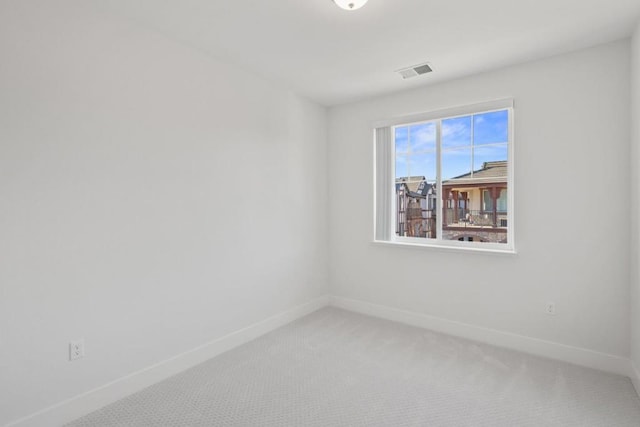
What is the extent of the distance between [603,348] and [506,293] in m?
0.74

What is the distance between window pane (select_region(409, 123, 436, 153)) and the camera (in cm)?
349

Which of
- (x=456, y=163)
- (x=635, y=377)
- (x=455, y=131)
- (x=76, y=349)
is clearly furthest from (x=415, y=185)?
(x=76, y=349)

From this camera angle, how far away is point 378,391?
7.47 feet

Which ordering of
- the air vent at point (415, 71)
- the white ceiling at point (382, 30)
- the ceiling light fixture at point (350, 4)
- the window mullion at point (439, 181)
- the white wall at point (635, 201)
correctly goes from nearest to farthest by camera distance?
the ceiling light fixture at point (350, 4) → the white ceiling at point (382, 30) → the white wall at point (635, 201) → the air vent at point (415, 71) → the window mullion at point (439, 181)

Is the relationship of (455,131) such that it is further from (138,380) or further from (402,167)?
(138,380)

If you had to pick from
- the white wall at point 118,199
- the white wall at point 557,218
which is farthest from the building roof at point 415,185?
the white wall at point 118,199

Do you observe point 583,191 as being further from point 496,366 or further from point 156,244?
point 156,244

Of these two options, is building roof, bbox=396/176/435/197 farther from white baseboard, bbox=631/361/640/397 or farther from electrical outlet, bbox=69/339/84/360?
electrical outlet, bbox=69/339/84/360

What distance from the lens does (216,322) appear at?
2.85 meters

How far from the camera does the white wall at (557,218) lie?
251 cm

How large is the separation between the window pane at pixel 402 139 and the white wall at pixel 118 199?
1.41 meters

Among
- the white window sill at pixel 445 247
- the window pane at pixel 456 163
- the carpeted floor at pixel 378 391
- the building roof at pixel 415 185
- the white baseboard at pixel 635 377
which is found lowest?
the carpeted floor at pixel 378 391

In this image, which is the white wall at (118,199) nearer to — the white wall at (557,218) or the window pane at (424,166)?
the window pane at (424,166)

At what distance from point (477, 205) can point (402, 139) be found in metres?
1.11
